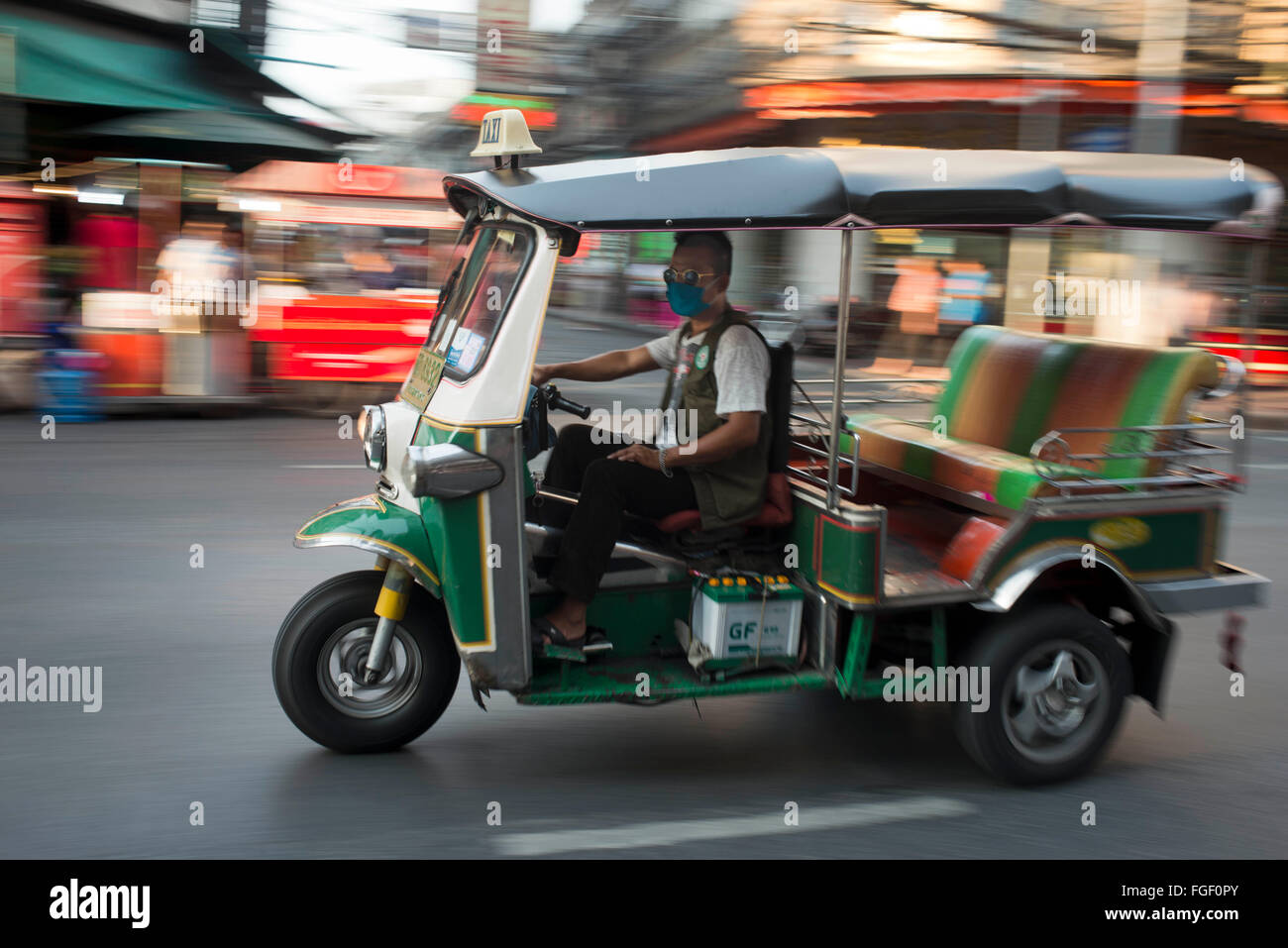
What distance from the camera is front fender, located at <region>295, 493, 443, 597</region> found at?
402 cm

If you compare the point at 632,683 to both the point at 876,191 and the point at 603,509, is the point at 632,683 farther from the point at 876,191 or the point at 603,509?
the point at 876,191

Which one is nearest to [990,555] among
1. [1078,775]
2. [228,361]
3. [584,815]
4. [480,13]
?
[1078,775]

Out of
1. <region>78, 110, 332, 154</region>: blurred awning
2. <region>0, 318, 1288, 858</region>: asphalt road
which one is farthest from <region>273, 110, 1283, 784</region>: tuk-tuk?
<region>78, 110, 332, 154</region>: blurred awning

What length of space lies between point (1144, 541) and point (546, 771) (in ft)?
7.52

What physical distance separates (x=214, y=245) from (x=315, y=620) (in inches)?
338

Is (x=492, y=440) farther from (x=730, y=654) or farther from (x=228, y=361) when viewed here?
(x=228, y=361)

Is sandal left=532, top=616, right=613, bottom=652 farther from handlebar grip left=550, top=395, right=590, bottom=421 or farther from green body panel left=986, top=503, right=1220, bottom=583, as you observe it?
green body panel left=986, top=503, right=1220, bottom=583

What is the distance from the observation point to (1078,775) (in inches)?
173

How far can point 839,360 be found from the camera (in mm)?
4133

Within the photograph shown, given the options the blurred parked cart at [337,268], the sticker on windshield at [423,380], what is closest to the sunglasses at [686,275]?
the sticker on windshield at [423,380]

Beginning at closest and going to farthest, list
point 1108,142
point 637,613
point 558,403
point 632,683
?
1. point 632,683
2. point 637,613
3. point 558,403
4. point 1108,142

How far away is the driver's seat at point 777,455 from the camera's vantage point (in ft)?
14.8

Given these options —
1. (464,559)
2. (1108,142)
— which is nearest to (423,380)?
(464,559)

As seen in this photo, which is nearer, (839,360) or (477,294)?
(839,360)
